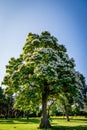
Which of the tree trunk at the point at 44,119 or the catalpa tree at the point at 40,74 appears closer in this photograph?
the catalpa tree at the point at 40,74

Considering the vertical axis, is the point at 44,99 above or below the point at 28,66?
below

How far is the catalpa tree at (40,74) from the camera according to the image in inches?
1519

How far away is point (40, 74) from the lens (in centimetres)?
3738

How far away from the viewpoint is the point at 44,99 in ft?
141

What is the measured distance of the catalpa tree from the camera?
38.6 metres

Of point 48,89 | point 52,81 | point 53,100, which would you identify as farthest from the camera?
point 53,100

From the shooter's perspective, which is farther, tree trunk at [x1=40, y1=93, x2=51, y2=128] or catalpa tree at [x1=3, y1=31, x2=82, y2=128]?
tree trunk at [x1=40, y1=93, x2=51, y2=128]

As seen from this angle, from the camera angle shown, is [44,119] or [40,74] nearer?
[40,74]

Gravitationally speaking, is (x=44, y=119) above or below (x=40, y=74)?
below

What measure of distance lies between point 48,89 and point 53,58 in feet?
18.1

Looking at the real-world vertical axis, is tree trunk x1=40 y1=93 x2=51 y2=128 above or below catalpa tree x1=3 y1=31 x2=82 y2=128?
below

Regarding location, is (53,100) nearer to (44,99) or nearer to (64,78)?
(44,99)

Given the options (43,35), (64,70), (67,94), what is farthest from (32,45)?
(67,94)

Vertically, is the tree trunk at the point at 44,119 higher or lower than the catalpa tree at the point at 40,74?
lower
